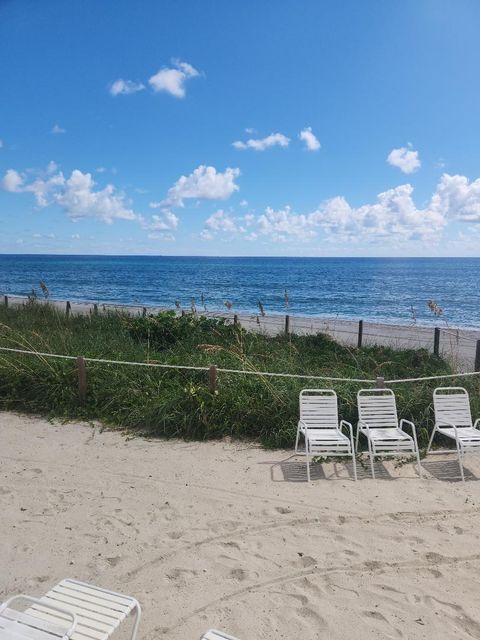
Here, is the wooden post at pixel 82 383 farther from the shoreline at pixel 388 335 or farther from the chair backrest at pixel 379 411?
the shoreline at pixel 388 335

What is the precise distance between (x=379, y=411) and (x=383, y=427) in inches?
8.5

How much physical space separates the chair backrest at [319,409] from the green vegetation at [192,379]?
34 cm

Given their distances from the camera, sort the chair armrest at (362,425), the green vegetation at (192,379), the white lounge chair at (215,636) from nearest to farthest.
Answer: the white lounge chair at (215,636), the chair armrest at (362,425), the green vegetation at (192,379)

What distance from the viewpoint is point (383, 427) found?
6449mm

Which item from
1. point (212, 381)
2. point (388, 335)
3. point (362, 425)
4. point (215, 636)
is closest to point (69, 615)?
point (215, 636)

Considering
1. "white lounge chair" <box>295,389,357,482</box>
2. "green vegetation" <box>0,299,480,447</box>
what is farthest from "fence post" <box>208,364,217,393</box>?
"white lounge chair" <box>295,389,357,482</box>

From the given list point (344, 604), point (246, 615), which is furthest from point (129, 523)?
point (344, 604)

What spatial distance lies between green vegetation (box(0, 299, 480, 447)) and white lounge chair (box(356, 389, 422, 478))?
41cm

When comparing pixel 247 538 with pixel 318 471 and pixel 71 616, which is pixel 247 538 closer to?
pixel 318 471

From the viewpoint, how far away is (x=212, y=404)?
22.6 feet

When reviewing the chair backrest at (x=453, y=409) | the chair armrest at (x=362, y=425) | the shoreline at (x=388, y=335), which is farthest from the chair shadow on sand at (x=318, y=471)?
the shoreline at (x=388, y=335)

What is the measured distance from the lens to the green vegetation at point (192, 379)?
6797 mm

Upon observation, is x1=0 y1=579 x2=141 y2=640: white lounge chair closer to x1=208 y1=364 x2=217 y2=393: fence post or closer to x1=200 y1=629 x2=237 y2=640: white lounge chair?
x1=200 y1=629 x2=237 y2=640: white lounge chair

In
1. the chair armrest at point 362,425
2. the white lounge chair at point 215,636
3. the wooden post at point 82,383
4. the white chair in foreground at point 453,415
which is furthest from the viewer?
the wooden post at point 82,383
